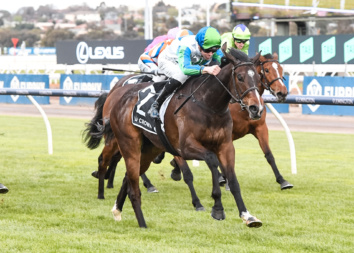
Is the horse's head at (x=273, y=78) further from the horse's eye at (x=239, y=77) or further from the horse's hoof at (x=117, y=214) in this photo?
the horse's hoof at (x=117, y=214)

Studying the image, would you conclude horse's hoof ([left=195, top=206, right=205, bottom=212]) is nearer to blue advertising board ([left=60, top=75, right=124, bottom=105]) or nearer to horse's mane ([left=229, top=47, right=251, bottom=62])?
horse's mane ([left=229, top=47, right=251, bottom=62])

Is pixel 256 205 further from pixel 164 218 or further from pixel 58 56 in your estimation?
pixel 58 56

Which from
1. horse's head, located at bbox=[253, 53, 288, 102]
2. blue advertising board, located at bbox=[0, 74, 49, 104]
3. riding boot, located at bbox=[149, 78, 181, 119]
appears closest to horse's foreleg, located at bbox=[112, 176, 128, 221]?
riding boot, located at bbox=[149, 78, 181, 119]

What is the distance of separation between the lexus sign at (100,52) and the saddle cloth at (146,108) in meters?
17.7

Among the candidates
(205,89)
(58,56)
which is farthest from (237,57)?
(58,56)

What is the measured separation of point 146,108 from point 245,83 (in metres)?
1.11

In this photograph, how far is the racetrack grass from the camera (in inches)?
198

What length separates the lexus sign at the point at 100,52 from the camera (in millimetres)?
24391

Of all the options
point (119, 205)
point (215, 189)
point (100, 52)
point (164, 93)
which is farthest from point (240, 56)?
point (100, 52)

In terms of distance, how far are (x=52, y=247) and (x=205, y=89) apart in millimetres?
1709

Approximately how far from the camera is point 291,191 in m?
7.71

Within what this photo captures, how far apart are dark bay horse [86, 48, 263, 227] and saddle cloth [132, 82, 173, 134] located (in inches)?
2.5

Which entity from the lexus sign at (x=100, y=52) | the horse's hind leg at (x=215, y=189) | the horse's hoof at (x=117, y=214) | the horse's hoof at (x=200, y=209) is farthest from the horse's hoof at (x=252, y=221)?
the lexus sign at (x=100, y=52)

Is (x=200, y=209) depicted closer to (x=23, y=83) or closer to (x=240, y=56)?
(x=240, y=56)
